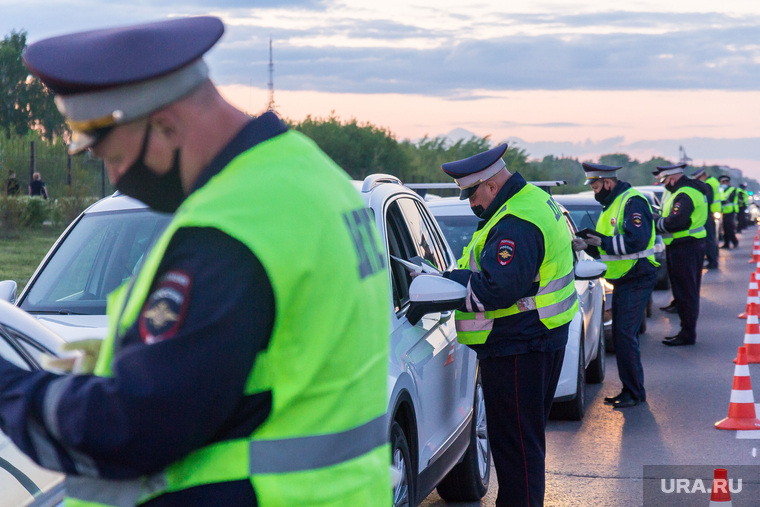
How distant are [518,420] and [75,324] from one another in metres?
2.19

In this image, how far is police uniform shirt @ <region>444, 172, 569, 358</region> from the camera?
4605 millimetres

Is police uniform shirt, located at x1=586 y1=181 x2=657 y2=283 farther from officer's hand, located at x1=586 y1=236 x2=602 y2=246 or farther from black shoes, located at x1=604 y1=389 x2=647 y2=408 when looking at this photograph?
black shoes, located at x1=604 y1=389 x2=647 y2=408

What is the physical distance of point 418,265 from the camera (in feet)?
16.3

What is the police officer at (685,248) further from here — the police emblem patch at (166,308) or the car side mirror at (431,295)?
the police emblem patch at (166,308)

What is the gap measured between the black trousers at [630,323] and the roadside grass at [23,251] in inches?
302

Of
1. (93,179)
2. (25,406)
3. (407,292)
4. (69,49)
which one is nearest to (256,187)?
(69,49)

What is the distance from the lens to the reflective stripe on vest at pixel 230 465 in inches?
56.9

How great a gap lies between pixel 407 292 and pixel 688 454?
309 cm

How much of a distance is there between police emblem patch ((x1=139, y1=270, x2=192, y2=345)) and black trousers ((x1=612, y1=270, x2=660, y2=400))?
718 centimetres

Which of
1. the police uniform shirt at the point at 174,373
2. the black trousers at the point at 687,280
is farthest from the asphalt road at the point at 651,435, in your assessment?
the police uniform shirt at the point at 174,373

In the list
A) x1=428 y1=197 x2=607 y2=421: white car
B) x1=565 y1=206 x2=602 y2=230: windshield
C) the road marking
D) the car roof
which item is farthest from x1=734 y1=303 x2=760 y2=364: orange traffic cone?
the car roof

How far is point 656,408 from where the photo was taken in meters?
8.20

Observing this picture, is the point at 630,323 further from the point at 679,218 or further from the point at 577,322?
the point at 679,218

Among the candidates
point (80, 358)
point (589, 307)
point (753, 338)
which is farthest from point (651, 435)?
point (80, 358)
